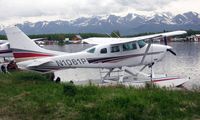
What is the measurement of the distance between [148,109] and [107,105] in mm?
864

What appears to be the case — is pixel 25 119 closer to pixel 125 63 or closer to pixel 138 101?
pixel 138 101

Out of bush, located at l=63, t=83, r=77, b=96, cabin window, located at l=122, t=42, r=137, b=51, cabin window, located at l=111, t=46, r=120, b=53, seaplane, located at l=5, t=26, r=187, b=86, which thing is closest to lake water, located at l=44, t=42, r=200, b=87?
seaplane, located at l=5, t=26, r=187, b=86

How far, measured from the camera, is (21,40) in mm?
15820

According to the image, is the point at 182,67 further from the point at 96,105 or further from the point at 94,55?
the point at 96,105

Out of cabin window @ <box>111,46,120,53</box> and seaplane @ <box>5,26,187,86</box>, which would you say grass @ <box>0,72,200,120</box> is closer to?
seaplane @ <box>5,26,187,86</box>

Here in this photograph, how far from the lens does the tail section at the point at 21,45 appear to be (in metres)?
15.7

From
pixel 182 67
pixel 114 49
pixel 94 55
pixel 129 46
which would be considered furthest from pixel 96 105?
pixel 182 67

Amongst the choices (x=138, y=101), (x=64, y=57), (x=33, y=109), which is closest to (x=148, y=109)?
(x=138, y=101)

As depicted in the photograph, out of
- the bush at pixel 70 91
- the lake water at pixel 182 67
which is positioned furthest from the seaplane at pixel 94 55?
the bush at pixel 70 91

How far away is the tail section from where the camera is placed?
15684mm

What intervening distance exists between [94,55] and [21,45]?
124 inches

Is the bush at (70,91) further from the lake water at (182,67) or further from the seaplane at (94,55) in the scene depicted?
the lake water at (182,67)

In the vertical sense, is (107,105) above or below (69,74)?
above

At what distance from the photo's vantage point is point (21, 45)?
1588cm
